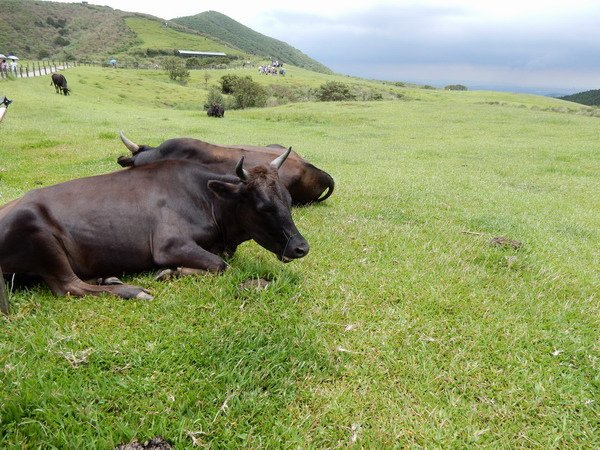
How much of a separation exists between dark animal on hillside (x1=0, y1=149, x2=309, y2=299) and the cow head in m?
0.01

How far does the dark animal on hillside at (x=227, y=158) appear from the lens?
5477 mm

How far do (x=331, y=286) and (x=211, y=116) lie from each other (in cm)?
2926

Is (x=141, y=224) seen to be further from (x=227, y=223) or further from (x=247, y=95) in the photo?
(x=247, y=95)

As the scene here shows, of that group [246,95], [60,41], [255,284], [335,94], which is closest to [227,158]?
[255,284]

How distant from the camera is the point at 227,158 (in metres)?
5.62

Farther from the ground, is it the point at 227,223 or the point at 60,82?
the point at 60,82

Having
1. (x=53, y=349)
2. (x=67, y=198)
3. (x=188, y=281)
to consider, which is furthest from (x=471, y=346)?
(x=67, y=198)

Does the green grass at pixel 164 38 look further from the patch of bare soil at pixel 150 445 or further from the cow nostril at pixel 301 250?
the patch of bare soil at pixel 150 445

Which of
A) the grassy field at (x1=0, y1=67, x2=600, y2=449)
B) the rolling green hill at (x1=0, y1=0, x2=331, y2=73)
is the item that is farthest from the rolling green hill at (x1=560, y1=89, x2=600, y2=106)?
the grassy field at (x1=0, y1=67, x2=600, y2=449)

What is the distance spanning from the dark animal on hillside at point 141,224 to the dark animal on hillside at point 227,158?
318 mm

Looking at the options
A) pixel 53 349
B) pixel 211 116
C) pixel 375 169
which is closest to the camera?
pixel 53 349

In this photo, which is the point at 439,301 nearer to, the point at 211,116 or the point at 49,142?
the point at 49,142

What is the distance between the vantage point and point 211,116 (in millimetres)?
31875

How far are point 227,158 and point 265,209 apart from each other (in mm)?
1359
